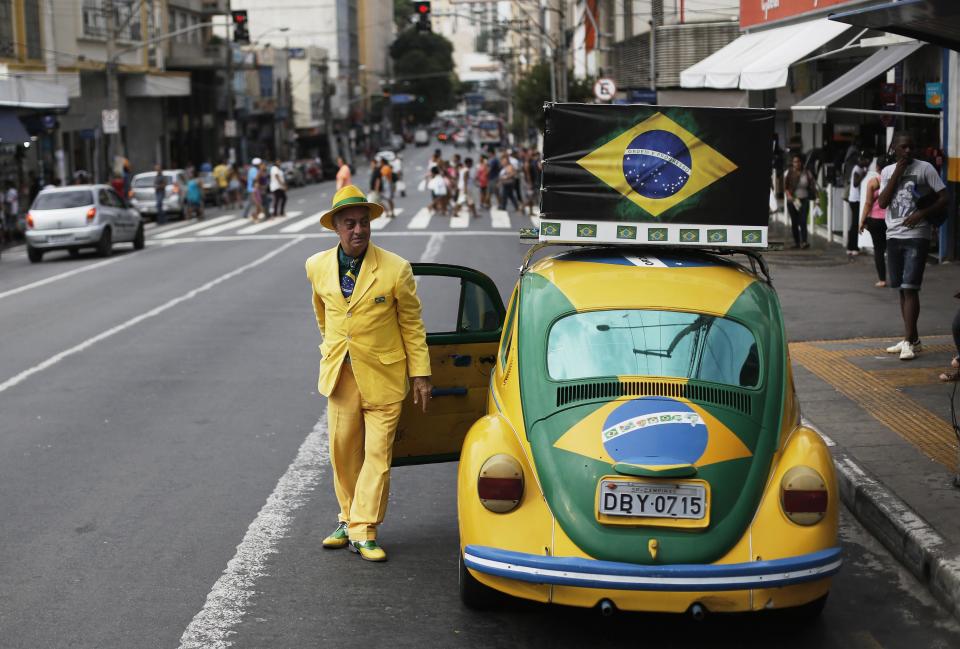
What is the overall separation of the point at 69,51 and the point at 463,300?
46.7 m

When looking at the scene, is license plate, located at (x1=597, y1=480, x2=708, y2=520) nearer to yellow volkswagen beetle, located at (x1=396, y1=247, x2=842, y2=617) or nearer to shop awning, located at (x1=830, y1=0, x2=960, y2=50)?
yellow volkswagen beetle, located at (x1=396, y1=247, x2=842, y2=617)

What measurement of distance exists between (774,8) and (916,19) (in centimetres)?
1682

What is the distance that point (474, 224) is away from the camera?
3412 centimetres

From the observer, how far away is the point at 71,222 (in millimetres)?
27031

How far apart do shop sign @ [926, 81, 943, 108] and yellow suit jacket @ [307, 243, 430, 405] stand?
567 inches

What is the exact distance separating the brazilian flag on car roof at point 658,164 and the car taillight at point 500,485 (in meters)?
2.04

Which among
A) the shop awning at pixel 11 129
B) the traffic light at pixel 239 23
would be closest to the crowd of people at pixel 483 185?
the traffic light at pixel 239 23

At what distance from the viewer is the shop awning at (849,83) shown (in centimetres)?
1875

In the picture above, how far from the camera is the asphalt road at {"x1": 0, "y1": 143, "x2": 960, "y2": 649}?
5.59 metres

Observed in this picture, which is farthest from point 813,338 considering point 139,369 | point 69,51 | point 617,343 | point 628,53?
point 69,51

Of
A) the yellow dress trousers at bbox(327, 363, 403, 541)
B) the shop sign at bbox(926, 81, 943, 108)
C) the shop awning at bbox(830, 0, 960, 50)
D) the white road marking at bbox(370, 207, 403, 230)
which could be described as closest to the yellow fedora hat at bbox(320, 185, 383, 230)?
the yellow dress trousers at bbox(327, 363, 403, 541)

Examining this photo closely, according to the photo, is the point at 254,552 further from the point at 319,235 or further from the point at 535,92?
the point at 535,92

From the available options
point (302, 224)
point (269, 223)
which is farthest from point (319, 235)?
point (269, 223)

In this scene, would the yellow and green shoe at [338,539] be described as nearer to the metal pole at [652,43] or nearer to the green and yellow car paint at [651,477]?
the green and yellow car paint at [651,477]
